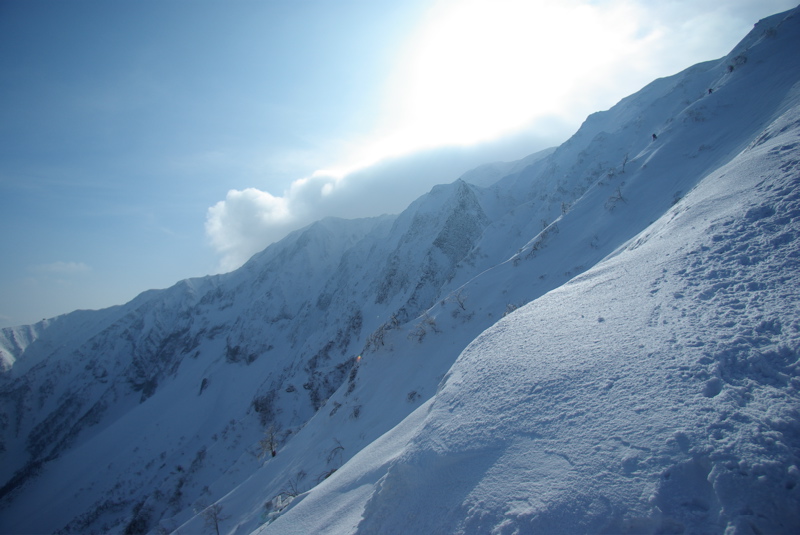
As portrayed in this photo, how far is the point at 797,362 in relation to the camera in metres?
3.53

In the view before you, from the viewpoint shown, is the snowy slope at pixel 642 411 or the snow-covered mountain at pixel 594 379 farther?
the snow-covered mountain at pixel 594 379

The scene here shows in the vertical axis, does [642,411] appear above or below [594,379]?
below

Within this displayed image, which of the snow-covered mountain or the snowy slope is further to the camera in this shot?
the snow-covered mountain

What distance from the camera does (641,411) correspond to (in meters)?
3.81

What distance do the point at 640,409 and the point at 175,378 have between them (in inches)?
4298

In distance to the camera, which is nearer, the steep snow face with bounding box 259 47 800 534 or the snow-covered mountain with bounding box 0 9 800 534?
the steep snow face with bounding box 259 47 800 534

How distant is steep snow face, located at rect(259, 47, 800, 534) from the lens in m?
3.00

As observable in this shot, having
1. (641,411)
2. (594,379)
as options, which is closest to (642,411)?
(641,411)

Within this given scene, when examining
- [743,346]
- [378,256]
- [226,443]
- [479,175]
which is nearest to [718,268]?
[743,346]

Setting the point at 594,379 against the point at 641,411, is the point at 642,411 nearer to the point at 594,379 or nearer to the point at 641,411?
the point at 641,411

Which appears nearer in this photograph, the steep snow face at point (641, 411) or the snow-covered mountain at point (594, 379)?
the steep snow face at point (641, 411)

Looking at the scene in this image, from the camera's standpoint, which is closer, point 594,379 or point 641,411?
point 641,411

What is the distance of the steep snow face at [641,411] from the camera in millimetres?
2996

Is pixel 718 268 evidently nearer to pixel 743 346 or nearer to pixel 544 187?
pixel 743 346
